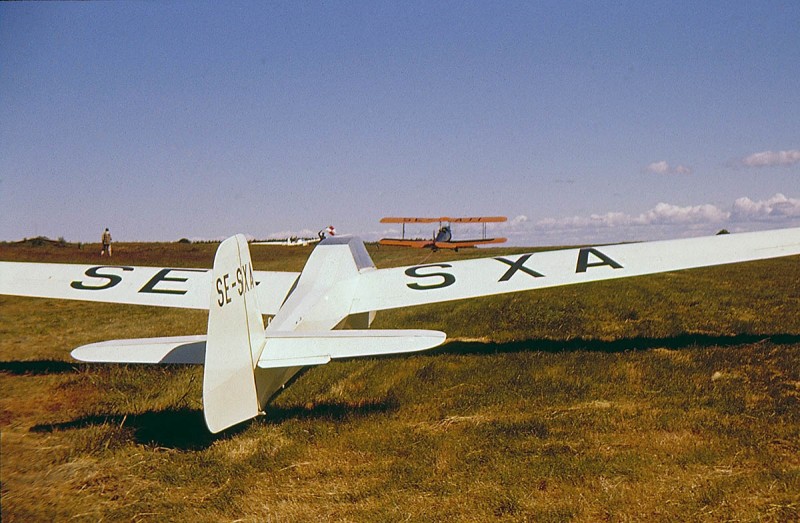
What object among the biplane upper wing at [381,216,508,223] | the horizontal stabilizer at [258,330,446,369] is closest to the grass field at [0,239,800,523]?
the horizontal stabilizer at [258,330,446,369]

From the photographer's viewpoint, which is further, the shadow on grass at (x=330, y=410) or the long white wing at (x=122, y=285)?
the long white wing at (x=122, y=285)

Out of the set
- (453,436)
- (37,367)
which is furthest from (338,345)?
(37,367)

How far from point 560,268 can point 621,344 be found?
67.2 inches

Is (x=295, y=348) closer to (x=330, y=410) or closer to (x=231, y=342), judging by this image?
(x=231, y=342)

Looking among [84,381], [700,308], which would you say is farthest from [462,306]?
[84,381]

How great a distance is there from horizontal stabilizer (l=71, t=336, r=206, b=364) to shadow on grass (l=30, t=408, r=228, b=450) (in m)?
0.83

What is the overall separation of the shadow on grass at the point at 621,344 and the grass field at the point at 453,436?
5 cm

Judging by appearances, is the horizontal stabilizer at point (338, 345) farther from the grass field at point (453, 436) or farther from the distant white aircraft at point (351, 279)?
the grass field at point (453, 436)

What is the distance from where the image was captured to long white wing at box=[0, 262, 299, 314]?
32.5 feet

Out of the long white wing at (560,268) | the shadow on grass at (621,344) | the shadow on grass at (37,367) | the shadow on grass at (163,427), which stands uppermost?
the long white wing at (560,268)

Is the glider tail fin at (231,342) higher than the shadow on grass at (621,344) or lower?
higher

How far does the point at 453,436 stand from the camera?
536 centimetres

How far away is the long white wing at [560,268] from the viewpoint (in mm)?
9406

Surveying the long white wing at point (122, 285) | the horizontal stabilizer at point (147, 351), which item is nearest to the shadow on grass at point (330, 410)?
the horizontal stabilizer at point (147, 351)
